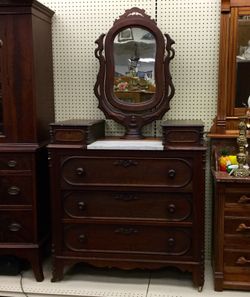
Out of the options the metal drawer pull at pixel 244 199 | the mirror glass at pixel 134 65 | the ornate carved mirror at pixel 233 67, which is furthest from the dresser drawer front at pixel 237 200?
the mirror glass at pixel 134 65

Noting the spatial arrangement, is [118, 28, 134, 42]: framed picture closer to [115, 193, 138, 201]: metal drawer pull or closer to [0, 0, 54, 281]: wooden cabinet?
[0, 0, 54, 281]: wooden cabinet

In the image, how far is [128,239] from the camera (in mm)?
2855

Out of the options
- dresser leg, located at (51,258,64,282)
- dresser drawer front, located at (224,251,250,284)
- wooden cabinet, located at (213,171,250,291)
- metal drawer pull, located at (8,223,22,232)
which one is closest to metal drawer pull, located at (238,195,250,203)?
wooden cabinet, located at (213,171,250,291)

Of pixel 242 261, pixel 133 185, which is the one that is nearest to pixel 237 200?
pixel 242 261

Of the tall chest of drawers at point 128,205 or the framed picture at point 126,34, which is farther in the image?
the framed picture at point 126,34

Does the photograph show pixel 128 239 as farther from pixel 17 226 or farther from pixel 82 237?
pixel 17 226

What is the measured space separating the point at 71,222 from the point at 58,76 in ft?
3.74

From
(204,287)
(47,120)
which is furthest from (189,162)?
(47,120)

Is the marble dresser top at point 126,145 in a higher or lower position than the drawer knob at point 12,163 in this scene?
higher

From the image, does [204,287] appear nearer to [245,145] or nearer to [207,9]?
[245,145]

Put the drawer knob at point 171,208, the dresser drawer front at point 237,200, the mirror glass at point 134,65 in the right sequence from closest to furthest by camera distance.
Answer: the dresser drawer front at point 237,200
the drawer knob at point 171,208
the mirror glass at point 134,65

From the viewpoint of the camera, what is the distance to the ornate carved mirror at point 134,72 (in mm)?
2969

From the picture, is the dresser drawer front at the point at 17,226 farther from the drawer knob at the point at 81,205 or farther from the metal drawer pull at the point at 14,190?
the drawer knob at the point at 81,205

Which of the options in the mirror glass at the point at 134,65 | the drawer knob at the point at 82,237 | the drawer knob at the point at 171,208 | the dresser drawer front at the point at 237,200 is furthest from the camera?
the mirror glass at the point at 134,65
